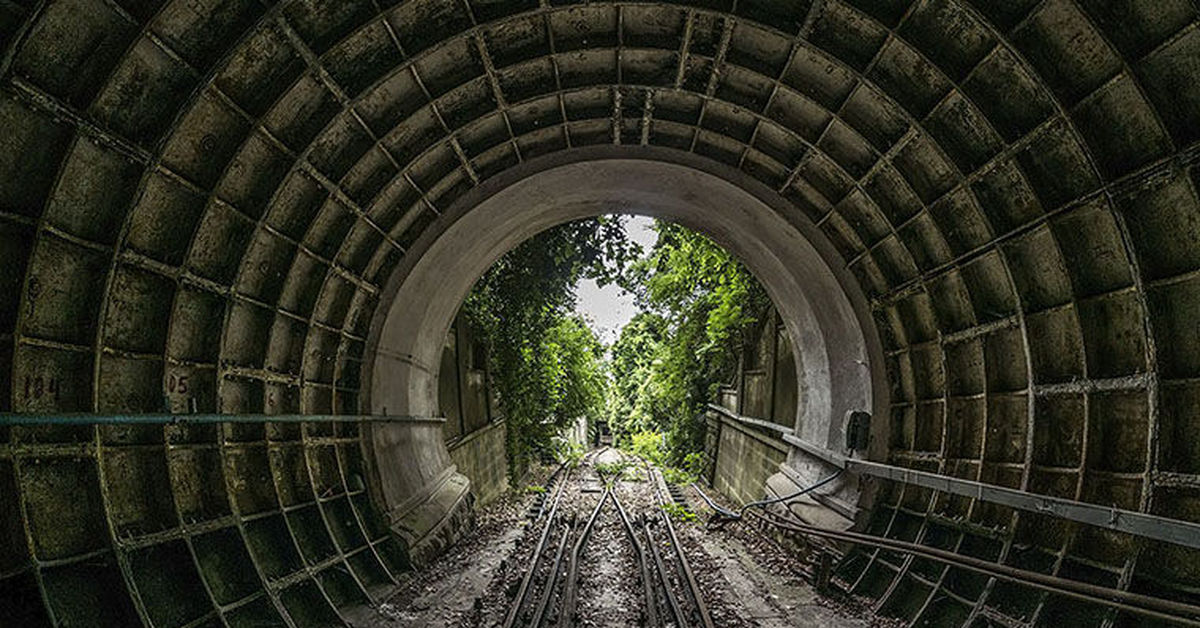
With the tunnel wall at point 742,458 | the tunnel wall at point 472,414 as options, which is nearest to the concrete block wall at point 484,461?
the tunnel wall at point 472,414

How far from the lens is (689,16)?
277 inches

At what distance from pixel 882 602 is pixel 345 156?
30.2ft

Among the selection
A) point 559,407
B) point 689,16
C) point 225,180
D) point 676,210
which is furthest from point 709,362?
point 225,180

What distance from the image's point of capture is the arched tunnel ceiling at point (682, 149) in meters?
5.12

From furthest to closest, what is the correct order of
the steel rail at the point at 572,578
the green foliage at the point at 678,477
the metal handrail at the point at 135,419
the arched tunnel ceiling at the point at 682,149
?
the green foliage at the point at 678,477 → the steel rail at the point at 572,578 → the arched tunnel ceiling at the point at 682,149 → the metal handrail at the point at 135,419

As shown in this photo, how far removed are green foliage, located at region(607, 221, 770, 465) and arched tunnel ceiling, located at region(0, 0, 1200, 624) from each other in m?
5.12

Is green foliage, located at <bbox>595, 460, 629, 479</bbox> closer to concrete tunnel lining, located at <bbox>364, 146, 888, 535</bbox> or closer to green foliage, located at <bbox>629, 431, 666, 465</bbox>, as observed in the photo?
green foliage, located at <bbox>629, 431, 666, 465</bbox>

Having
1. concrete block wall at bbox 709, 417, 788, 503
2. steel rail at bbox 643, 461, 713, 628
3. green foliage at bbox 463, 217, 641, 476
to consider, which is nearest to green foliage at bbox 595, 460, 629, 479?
green foliage at bbox 463, 217, 641, 476

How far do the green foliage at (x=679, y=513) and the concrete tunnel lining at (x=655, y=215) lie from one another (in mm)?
3715

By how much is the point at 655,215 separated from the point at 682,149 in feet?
6.88

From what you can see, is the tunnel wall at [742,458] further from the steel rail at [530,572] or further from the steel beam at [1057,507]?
the steel rail at [530,572]

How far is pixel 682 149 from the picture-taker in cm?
972

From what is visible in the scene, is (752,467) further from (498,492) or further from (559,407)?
(559,407)

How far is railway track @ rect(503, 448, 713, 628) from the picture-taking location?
25.9 ft
